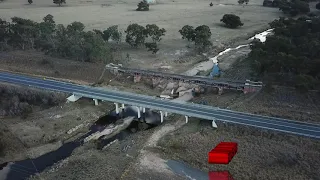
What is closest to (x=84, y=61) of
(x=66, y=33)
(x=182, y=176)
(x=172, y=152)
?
(x=66, y=33)

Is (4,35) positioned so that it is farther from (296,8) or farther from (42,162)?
(296,8)

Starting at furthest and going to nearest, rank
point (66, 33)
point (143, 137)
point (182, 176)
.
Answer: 1. point (66, 33)
2. point (143, 137)
3. point (182, 176)

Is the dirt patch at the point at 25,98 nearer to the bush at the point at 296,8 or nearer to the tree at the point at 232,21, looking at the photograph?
the tree at the point at 232,21

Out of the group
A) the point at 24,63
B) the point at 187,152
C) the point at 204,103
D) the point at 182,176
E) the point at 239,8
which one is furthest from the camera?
the point at 239,8

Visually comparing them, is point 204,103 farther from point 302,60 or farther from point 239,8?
point 239,8

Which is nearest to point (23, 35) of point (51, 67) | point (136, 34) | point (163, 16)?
point (51, 67)

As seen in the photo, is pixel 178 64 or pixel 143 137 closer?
pixel 143 137

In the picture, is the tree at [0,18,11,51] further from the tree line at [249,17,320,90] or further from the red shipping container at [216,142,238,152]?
the red shipping container at [216,142,238,152]
